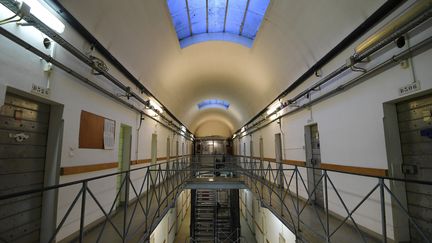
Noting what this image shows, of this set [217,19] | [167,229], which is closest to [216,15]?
[217,19]

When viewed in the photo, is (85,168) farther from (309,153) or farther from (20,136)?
(309,153)

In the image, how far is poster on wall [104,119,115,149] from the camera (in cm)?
411

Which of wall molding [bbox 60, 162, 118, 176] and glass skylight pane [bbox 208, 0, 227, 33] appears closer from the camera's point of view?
wall molding [bbox 60, 162, 118, 176]

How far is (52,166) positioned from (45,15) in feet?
6.27

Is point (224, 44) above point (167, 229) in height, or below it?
above

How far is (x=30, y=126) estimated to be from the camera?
262cm

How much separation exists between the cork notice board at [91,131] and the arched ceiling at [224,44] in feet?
4.35

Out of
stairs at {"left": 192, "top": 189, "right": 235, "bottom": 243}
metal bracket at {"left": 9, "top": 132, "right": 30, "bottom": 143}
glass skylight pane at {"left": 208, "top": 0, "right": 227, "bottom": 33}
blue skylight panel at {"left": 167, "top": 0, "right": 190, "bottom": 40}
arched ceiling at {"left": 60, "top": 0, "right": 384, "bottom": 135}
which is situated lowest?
stairs at {"left": 192, "top": 189, "right": 235, "bottom": 243}

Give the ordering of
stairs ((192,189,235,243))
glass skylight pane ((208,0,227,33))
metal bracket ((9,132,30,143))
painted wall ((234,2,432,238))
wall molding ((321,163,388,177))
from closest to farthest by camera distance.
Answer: metal bracket ((9,132,30,143)) < painted wall ((234,2,432,238)) < wall molding ((321,163,388,177)) < glass skylight pane ((208,0,227,33)) < stairs ((192,189,235,243))

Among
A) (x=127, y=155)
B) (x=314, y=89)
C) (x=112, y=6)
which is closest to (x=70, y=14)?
(x=112, y=6)

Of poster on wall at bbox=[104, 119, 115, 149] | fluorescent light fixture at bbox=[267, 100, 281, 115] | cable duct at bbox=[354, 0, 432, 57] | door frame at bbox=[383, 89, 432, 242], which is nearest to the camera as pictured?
cable duct at bbox=[354, 0, 432, 57]

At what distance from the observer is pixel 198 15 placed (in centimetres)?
576

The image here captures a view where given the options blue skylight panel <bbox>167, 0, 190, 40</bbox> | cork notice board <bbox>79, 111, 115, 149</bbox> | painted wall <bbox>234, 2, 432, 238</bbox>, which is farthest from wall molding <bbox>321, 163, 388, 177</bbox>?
blue skylight panel <bbox>167, 0, 190, 40</bbox>

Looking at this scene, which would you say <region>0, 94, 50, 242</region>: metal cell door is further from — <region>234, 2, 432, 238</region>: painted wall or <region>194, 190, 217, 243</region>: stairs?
<region>194, 190, 217, 243</region>: stairs
